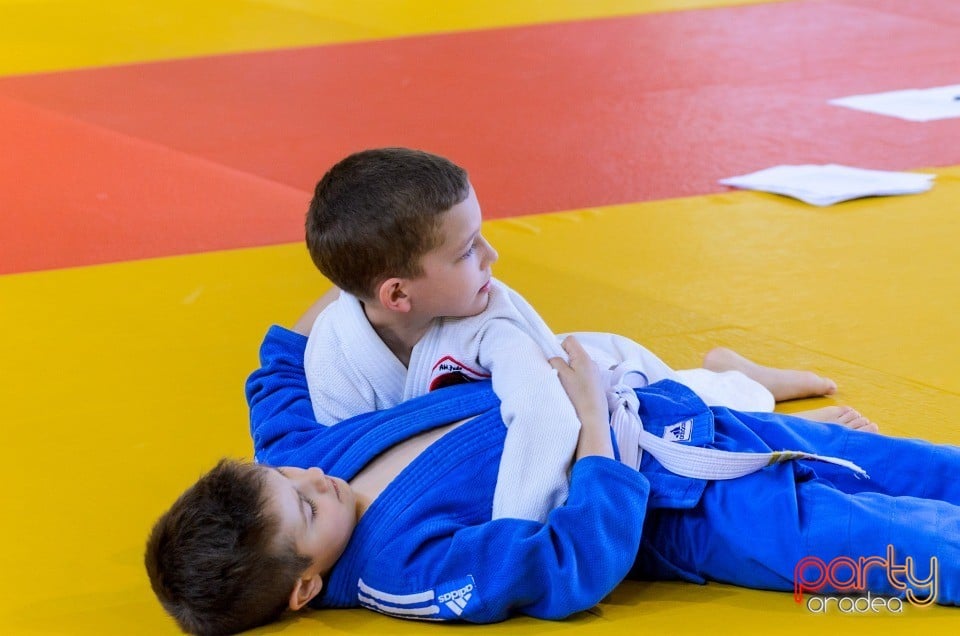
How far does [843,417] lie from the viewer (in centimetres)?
245

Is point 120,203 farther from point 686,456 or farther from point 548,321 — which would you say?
point 686,456

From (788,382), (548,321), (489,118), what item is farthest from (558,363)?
(489,118)

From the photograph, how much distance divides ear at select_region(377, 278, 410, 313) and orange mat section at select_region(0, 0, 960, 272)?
6.35 ft

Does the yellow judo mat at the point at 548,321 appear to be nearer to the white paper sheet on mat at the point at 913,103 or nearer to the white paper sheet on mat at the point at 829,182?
the white paper sheet on mat at the point at 829,182

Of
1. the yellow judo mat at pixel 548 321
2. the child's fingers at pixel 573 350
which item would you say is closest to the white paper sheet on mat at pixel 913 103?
the yellow judo mat at pixel 548 321

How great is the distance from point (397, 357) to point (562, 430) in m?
0.40

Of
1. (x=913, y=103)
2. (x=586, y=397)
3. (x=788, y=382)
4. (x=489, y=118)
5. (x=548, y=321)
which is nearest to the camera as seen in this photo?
(x=586, y=397)

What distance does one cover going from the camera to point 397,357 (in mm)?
2193

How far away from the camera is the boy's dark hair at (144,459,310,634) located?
1.76 m

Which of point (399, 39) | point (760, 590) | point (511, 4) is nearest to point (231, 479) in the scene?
point (760, 590)

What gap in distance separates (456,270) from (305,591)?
21.8 inches

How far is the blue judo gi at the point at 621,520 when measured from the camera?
182cm

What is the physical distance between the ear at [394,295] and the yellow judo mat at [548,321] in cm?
50

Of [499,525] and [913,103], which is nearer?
[499,525]
